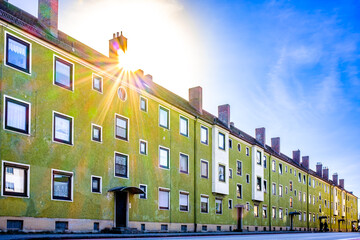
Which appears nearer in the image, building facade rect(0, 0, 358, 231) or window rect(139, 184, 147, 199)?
building facade rect(0, 0, 358, 231)

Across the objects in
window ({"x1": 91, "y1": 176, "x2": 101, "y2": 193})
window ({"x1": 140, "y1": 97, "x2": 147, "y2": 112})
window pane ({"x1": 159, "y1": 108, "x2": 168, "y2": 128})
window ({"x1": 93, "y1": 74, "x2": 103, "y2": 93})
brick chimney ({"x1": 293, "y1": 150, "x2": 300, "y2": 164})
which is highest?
window ({"x1": 93, "y1": 74, "x2": 103, "y2": 93})

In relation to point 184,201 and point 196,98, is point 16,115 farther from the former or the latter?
point 196,98

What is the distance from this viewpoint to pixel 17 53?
20.6 m

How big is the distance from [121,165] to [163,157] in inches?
211

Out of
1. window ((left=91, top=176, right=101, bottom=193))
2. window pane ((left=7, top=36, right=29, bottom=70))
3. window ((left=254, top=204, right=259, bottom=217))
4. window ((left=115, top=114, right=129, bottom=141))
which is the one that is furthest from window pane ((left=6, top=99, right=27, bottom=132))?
window ((left=254, top=204, right=259, bottom=217))

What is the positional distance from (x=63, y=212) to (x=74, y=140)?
4039mm

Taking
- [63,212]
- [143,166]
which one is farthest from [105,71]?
[63,212]

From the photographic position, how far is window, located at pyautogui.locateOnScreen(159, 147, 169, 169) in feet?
103

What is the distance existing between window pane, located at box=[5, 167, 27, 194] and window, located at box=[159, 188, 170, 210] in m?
12.7

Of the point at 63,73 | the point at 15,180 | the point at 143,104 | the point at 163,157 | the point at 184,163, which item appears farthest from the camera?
the point at 184,163

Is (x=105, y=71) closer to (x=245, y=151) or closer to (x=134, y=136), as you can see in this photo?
(x=134, y=136)

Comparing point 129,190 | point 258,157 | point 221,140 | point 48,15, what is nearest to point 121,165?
point 129,190

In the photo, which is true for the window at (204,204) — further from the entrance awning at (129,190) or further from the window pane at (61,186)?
the window pane at (61,186)

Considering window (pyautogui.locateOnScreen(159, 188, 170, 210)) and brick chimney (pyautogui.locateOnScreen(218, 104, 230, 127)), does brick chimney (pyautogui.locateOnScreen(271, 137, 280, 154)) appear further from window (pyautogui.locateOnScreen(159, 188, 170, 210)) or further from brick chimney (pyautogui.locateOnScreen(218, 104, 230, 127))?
window (pyautogui.locateOnScreen(159, 188, 170, 210))
